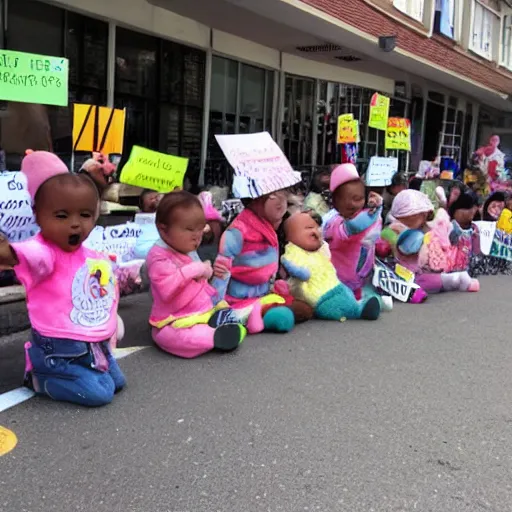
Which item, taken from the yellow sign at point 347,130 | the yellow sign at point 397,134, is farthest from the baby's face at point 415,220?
the yellow sign at point 397,134

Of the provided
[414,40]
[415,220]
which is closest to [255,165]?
[415,220]

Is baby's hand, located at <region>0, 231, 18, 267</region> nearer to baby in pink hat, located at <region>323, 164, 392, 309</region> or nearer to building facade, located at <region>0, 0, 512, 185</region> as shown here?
baby in pink hat, located at <region>323, 164, 392, 309</region>

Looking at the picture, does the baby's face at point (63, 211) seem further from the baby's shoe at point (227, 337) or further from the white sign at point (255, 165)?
the white sign at point (255, 165)

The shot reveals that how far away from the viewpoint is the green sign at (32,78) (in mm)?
3520

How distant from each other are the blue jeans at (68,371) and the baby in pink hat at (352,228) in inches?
105

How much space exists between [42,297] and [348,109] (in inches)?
404

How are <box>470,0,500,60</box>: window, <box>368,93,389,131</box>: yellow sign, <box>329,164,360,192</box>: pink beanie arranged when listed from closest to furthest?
<box>329,164,360,192</box>: pink beanie < <box>368,93,389,131</box>: yellow sign < <box>470,0,500,60</box>: window

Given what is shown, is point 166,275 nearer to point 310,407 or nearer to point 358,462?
point 310,407

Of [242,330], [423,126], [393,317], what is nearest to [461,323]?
[393,317]

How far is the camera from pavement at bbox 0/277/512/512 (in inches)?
97.2

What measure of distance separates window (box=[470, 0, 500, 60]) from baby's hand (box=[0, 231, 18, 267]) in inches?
569

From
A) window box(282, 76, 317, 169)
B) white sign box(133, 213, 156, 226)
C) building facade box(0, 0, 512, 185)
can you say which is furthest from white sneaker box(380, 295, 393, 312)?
window box(282, 76, 317, 169)

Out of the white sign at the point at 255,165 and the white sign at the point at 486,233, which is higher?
the white sign at the point at 255,165

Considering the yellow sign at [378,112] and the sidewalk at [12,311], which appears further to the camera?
the yellow sign at [378,112]
